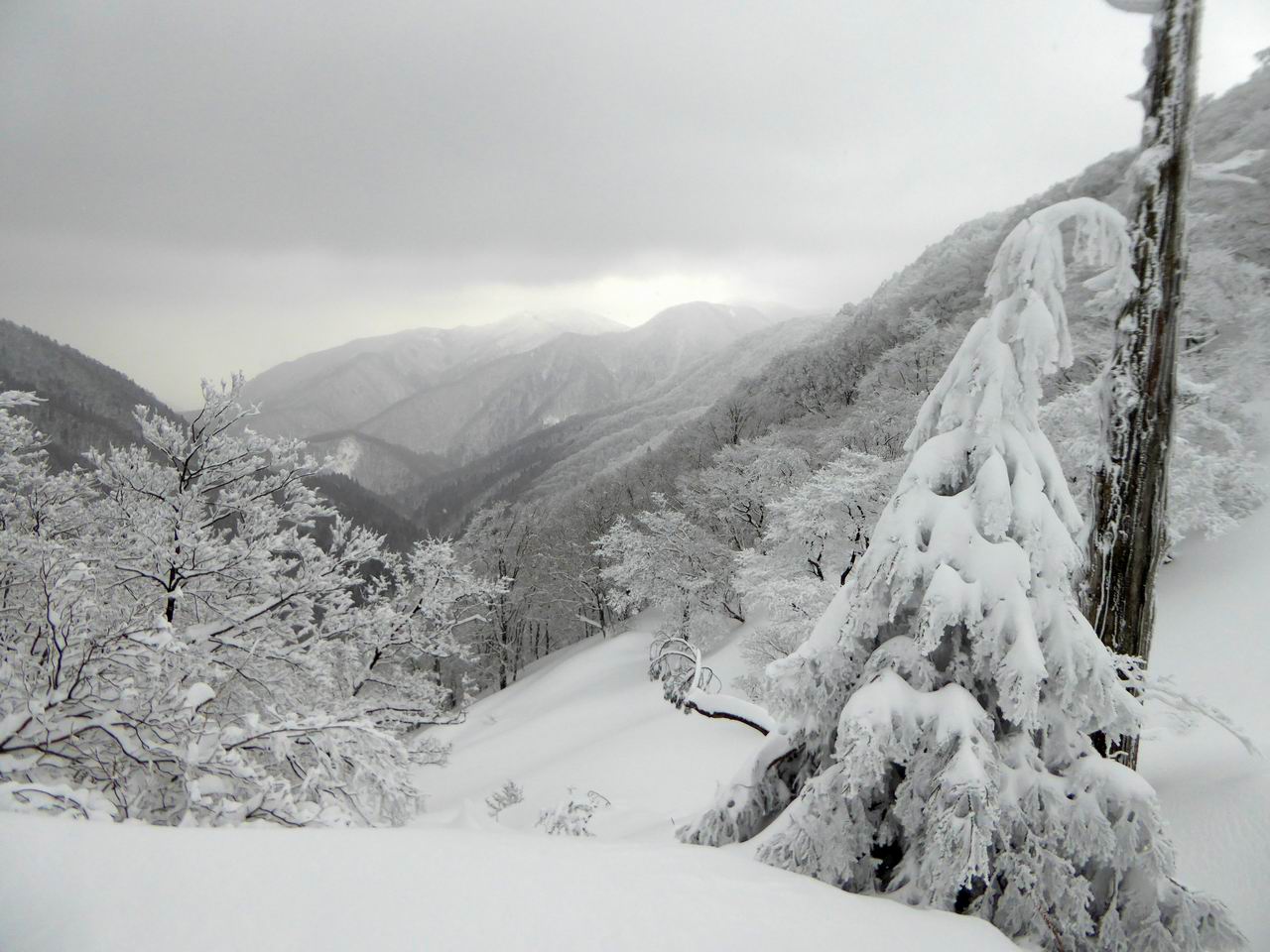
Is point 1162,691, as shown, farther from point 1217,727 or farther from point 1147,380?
point 1217,727

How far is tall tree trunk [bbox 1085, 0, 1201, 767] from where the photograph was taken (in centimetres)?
331

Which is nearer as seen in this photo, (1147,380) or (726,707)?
(1147,380)

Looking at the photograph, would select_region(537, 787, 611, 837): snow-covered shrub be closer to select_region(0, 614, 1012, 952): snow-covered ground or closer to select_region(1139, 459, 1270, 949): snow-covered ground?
select_region(0, 614, 1012, 952): snow-covered ground

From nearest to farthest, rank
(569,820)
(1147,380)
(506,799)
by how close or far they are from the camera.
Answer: (1147,380) < (569,820) < (506,799)

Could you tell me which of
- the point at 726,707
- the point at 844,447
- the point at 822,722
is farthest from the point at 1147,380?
the point at 844,447

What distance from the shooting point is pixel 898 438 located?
73.7 feet

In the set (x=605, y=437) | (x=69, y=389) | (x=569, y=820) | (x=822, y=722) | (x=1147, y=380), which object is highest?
(x=69, y=389)

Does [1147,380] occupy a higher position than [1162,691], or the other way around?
[1147,380]

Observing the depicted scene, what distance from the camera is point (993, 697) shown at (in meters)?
3.20

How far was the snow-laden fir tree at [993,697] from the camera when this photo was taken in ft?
9.39

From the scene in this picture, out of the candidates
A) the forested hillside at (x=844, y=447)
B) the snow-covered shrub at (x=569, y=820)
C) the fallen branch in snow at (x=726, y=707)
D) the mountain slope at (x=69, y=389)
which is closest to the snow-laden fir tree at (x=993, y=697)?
the forested hillside at (x=844, y=447)

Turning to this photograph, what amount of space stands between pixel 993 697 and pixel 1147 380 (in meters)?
2.10

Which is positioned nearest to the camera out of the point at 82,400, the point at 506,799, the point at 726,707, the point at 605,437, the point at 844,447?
the point at 726,707

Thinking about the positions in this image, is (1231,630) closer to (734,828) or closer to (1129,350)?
(1129,350)
